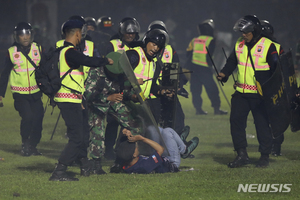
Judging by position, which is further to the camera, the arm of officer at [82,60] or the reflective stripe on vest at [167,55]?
the reflective stripe on vest at [167,55]

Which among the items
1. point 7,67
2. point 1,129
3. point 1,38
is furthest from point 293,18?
point 7,67

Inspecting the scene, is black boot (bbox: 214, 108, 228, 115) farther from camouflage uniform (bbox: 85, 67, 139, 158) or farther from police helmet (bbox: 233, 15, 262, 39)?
camouflage uniform (bbox: 85, 67, 139, 158)

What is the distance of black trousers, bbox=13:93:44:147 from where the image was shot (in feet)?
29.9

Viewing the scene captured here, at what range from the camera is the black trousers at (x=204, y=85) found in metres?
14.8

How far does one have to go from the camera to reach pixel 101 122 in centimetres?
745

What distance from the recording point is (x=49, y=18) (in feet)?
96.6

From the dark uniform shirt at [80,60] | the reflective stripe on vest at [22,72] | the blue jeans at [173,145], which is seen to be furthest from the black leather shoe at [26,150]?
the dark uniform shirt at [80,60]

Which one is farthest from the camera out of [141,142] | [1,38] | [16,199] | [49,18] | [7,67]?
[49,18]

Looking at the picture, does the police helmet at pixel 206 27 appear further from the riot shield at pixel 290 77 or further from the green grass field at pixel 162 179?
the riot shield at pixel 290 77

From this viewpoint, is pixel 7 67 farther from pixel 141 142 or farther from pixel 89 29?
pixel 89 29

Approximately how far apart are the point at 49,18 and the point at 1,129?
60.0 ft

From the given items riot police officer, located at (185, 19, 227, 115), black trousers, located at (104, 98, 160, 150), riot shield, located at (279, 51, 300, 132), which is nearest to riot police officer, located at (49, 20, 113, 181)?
black trousers, located at (104, 98, 160, 150)

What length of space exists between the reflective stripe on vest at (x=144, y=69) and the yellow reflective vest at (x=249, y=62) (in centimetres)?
120

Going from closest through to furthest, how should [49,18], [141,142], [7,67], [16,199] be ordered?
[16,199]
[141,142]
[7,67]
[49,18]
